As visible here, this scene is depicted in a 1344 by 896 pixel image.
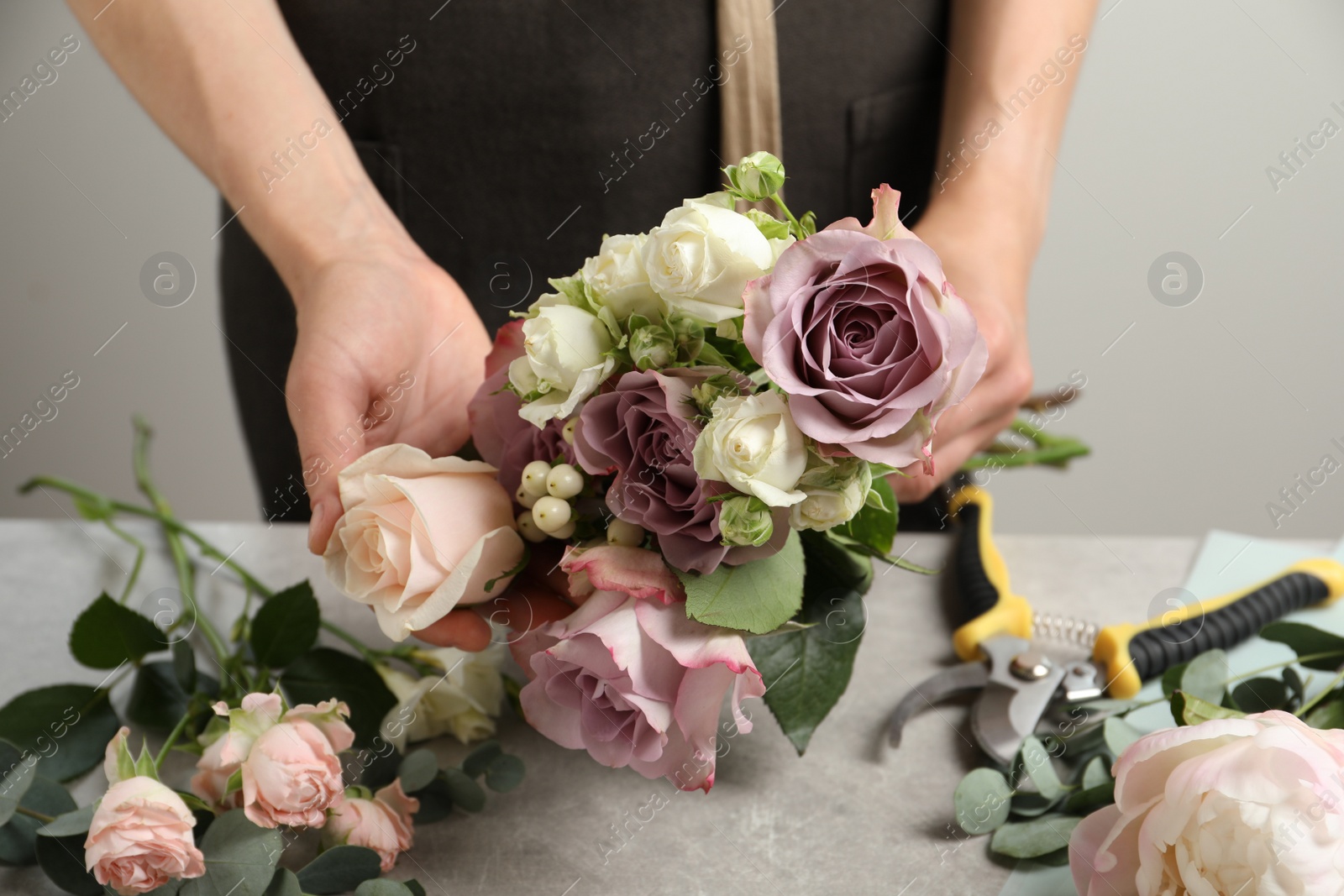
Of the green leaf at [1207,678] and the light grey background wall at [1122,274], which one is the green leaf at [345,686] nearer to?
the green leaf at [1207,678]

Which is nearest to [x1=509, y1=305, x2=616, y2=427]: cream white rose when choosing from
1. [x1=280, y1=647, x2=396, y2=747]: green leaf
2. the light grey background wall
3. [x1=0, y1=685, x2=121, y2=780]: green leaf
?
[x1=280, y1=647, x2=396, y2=747]: green leaf

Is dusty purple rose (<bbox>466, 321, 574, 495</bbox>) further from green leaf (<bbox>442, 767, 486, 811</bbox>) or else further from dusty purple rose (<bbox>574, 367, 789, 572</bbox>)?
green leaf (<bbox>442, 767, 486, 811</bbox>)

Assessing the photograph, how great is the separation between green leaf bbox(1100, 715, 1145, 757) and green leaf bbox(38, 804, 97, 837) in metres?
0.49

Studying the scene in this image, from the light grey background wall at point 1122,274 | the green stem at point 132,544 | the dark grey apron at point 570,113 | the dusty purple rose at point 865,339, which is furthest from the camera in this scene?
the light grey background wall at point 1122,274

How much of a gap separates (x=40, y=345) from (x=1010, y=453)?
1.76 meters

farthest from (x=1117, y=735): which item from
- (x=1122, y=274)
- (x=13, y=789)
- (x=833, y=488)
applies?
(x=1122, y=274)

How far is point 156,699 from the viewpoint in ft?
1.84

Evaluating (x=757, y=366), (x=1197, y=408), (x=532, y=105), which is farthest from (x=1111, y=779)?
(x=1197, y=408)

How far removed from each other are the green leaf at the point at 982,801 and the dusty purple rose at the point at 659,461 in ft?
0.62

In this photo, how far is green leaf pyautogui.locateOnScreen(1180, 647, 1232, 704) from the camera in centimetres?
52

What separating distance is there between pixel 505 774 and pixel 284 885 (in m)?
0.12

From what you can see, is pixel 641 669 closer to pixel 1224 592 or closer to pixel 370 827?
pixel 370 827

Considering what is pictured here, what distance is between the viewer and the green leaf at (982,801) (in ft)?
1.61

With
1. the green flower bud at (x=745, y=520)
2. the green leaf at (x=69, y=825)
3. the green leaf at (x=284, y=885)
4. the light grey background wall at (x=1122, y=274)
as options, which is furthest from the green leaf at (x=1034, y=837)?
the light grey background wall at (x=1122, y=274)
